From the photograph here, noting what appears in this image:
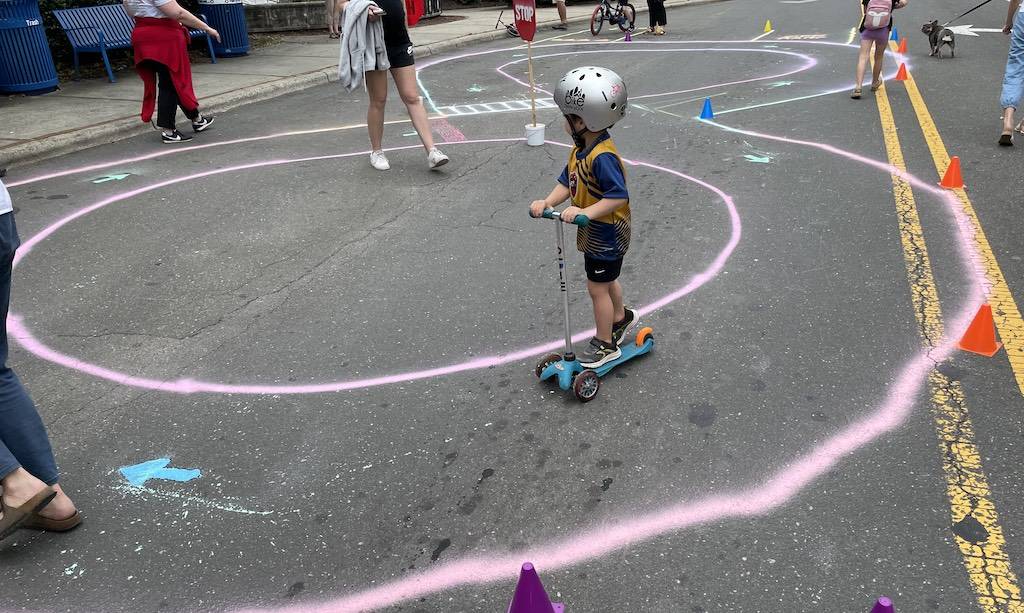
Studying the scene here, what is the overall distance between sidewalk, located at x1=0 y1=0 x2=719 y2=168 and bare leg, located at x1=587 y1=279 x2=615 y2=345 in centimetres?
671

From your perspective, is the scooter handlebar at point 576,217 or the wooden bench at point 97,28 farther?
the wooden bench at point 97,28

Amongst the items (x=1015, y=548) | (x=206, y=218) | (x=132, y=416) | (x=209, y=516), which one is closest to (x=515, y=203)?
(x=206, y=218)

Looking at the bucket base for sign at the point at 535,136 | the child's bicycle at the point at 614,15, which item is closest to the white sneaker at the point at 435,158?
the bucket base for sign at the point at 535,136

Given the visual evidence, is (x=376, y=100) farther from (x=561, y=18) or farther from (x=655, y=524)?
(x=561, y=18)

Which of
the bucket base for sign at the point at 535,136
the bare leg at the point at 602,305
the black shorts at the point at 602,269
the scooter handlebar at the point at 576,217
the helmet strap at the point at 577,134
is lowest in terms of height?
the bare leg at the point at 602,305

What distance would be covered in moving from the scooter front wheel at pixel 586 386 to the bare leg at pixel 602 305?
0.27m

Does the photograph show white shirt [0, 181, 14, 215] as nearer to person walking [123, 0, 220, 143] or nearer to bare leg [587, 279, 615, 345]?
bare leg [587, 279, 615, 345]

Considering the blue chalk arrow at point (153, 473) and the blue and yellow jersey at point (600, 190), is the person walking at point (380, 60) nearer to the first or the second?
the blue and yellow jersey at point (600, 190)

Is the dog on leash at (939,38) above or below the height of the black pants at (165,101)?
below

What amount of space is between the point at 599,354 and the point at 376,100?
13.9 ft

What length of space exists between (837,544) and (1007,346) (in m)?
1.94

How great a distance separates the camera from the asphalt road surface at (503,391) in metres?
2.59

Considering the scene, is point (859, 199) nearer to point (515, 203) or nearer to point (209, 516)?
point (515, 203)

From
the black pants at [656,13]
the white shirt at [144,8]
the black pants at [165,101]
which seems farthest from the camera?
the black pants at [656,13]
